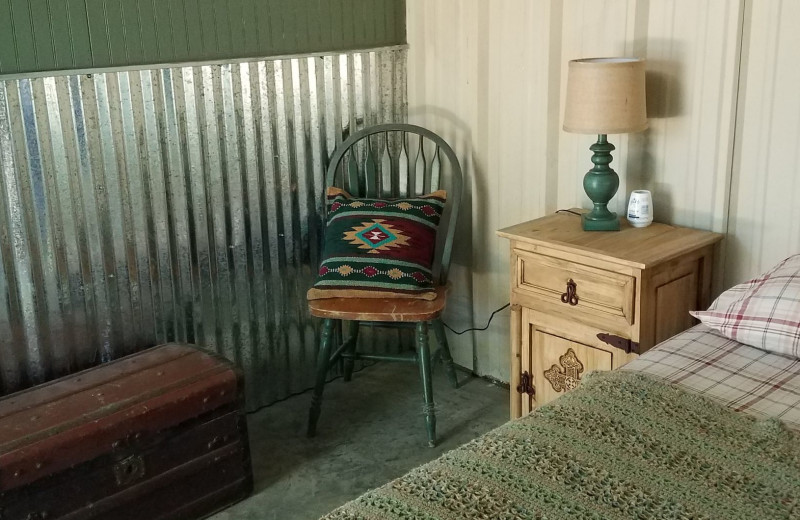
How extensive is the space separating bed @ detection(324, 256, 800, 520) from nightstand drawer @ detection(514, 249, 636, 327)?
1.24 feet

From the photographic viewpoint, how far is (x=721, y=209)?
8.41 feet

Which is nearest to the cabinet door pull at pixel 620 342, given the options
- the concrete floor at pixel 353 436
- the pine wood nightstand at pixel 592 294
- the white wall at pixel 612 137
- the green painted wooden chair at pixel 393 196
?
the pine wood nightstand at pixel 592 294

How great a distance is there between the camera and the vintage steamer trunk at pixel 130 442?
7.12ft

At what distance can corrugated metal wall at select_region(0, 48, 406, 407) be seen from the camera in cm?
256

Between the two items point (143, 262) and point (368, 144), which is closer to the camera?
point (143, 262)

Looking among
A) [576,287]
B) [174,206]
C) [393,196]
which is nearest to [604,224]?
[576,287]

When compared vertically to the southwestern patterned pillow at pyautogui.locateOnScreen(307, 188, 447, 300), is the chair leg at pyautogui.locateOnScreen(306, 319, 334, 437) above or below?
below

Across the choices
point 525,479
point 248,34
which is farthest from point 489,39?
point 525,479

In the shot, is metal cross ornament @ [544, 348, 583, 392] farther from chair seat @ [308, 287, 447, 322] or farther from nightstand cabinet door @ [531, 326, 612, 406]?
chair seat @ [308, 287, 447, 322]

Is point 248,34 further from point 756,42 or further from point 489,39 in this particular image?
point 756,42

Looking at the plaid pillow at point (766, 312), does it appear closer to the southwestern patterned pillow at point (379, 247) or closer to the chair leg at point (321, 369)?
the southwestern patterned pillow at point (379, 247)

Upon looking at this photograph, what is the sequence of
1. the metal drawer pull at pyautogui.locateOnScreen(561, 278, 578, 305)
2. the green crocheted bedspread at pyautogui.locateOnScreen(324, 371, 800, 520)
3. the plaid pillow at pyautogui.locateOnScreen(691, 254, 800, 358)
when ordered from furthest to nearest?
the metal drawer pull at pyautogui.locateOnScreen(561, 278, 578, 305)
the plaid pillow at pyautogui.locateOnScreen(691, 254, 800, 358)
the green crocheted bedspread at pyautogui.locateOnScreen(324, 371, 800, 520)

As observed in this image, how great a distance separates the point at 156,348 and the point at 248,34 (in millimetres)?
1120

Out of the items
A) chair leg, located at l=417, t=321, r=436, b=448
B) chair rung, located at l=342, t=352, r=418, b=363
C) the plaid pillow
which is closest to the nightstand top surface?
the plaid pillow
